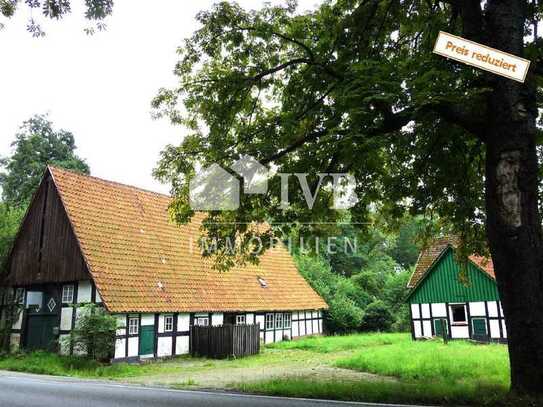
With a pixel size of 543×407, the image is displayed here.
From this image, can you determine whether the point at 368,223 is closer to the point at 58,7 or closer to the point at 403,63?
the point at 403,63

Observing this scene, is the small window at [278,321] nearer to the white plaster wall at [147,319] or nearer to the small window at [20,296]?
the white plaster wall at [147,319]

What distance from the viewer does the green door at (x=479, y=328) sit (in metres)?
24.8

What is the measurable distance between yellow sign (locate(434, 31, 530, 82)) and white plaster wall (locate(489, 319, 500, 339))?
18.8m

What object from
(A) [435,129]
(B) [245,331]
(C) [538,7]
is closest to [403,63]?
(A) [435,129]

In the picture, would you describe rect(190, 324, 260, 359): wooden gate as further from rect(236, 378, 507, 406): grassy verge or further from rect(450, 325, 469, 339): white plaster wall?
rect(450, 325, 469, 339): white plaster wall

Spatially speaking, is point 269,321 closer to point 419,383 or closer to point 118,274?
point 118,274

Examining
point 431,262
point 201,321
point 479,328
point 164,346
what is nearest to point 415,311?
point 431,262

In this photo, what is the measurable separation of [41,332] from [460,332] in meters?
19.3

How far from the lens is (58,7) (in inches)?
298

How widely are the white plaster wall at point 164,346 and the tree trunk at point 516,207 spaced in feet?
50.5

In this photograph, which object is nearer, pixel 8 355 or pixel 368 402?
pixel 368 402

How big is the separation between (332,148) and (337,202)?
502 centimetres

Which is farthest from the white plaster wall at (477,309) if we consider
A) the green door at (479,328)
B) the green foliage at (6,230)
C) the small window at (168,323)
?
the green foliage at (6,230)

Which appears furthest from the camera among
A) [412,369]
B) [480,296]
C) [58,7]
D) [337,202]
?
[480,296]
